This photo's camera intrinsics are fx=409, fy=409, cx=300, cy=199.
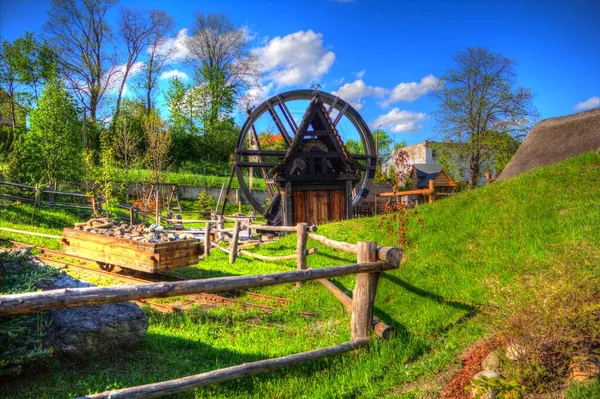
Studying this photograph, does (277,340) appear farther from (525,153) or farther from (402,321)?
(525,153)

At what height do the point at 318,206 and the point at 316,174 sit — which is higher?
the point at 316,174

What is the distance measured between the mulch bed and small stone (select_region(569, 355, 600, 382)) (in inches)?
23.5

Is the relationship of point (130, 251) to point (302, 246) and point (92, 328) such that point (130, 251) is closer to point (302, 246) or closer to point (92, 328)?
point (302, 246)

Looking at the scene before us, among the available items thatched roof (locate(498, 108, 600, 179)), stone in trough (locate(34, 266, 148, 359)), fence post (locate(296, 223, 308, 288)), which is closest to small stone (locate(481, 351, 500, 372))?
stone in trough (locate(34, 266, 148, 359))

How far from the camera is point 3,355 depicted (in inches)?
135

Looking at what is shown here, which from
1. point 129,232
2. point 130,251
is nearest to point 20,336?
point 130,251

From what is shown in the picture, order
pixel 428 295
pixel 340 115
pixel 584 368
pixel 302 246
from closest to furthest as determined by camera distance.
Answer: pixel 584 368, pixel 428 295, pixel 302 246, pixel 340 115

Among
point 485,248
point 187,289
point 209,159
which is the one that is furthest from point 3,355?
point 209,159

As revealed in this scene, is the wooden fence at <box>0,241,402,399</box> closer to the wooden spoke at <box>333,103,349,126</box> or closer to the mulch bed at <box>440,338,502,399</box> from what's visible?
the mulch bed at <box>440,338,502,399</box>

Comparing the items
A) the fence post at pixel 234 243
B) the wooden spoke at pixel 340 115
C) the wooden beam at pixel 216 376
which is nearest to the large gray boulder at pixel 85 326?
the wooden beam at pixel 216 376

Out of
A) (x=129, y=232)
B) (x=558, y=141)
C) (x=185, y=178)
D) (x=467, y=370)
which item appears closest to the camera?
(x=467, y=370)

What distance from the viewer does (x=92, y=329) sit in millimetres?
4387

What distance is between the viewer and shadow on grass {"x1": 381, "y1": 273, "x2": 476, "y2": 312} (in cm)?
588

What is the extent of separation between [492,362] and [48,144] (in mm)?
22659
